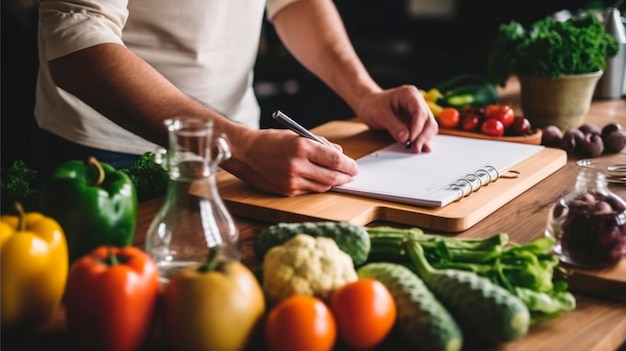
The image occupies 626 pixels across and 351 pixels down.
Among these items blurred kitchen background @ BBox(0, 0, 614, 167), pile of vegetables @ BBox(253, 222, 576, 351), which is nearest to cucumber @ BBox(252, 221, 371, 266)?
pile of vegetables @ BBox(253, 222, 576, 351)

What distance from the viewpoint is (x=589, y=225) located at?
1155 mm

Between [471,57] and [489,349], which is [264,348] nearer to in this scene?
[489,349]

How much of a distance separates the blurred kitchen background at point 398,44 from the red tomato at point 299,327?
10.3 ft

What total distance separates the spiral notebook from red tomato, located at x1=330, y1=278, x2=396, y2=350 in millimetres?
A: 488

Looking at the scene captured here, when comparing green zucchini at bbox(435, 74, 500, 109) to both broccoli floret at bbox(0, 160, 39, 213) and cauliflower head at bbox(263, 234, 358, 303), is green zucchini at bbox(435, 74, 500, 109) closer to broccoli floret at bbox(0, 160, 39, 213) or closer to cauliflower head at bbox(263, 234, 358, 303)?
broccoli floret at bbox(0, 160, 39, 213)

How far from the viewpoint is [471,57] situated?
4.80 meters

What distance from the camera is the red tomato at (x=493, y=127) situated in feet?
6.40

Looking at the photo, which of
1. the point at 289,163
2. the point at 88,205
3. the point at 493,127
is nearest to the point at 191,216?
the point at 88,205

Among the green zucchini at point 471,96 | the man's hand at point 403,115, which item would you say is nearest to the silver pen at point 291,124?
the man's hand at point 403,115

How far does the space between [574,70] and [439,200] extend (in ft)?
2.66

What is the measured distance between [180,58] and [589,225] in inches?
43.1

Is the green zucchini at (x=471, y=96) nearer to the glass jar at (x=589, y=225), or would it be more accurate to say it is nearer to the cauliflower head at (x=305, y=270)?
the glass jar at (x=589, y=225)

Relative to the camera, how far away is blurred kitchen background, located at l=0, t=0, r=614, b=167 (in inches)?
179

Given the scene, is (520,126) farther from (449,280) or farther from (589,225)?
(449,280)
